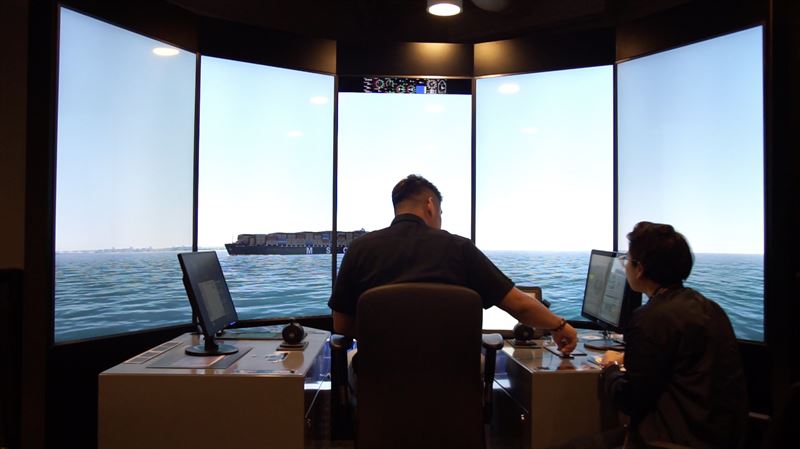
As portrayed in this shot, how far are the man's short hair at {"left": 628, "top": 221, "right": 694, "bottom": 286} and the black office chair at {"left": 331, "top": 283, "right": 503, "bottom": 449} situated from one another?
61 cm

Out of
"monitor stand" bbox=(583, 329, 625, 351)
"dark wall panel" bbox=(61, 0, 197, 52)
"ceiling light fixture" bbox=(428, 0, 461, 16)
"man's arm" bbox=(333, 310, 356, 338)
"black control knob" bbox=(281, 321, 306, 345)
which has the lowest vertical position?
"monitor stand" bbox=(583, 329, 625, 351)

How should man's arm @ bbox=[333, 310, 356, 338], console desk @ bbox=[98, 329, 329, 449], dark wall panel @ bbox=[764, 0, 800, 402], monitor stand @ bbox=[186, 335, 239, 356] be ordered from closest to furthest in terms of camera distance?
console desk @ bbox=[98, 329, 329, 449], man's arm @ bbox=[333, 310, 356, 338], monitor stand @ bbox=[186, 335, 239, 356], dark wall panel @ bbox=[764, 0, 800, 402]

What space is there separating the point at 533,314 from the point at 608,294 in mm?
636

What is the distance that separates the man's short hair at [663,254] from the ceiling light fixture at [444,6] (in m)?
2.19

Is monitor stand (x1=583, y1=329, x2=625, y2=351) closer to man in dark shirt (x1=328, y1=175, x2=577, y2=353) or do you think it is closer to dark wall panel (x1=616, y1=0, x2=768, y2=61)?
man in dark shirt (x1=328, y1=175, x2=577, y2=353)

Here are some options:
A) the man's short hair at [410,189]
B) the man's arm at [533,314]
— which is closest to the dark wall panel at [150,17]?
the man's short hair at [410,189]

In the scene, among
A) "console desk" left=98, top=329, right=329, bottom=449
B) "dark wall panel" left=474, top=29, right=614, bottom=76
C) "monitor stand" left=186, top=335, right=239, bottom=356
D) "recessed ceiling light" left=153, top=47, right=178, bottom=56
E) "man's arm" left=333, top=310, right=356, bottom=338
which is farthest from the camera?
"dark wall panel" left=474, top=29, right=614, bottom=76

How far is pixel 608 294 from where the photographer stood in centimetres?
252

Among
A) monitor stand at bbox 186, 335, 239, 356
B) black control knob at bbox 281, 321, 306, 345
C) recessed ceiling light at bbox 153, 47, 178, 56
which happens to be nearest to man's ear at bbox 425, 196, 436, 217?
black control knob at bbox 281, 321, 306, 345

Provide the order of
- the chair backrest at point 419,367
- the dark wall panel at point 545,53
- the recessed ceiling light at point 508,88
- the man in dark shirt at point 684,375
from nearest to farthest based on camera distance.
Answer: the man in dark shirt at point 684,375 → the chair backrest at point 419,367 → the dark wall panel at point 545,53 → the recessed ceiling light at point 508,88

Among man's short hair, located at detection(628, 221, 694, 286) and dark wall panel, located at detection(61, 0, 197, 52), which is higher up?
dark wall panel, located at detection(61, 0, 197, 52)

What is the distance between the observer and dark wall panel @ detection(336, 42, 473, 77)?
12.4 feet

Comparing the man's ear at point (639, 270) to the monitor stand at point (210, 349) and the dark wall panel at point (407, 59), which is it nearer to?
the monitor stand at point (210, 349)

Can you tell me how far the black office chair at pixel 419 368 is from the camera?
66.4 inches
